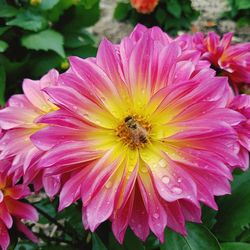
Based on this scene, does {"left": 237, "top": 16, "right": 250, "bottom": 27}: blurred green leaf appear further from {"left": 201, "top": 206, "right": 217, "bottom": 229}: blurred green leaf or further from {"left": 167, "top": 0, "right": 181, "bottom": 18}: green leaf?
{"left": 201, "top": 206, "right": 217, "bottom": 229}: blurred green leaf

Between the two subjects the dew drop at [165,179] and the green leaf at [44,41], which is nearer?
the dew drop at [165,179]

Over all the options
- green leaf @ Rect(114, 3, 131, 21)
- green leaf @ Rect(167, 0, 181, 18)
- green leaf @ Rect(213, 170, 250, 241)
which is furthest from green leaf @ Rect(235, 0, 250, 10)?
green leaf @ Rect(213, 170, 250, 241)

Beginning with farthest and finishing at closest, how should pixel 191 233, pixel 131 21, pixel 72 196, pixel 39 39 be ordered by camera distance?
pixel 131 21, pixel 39 39, pixel 191 233, pixel 72 196

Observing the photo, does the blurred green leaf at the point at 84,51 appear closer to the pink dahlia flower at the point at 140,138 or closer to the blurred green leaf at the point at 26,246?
the blurred green leaf at the point at 26,246

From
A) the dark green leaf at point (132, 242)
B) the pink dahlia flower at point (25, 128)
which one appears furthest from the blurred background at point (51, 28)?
the dark green leaf at point (132, 242)

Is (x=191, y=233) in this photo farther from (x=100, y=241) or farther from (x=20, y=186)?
(x=20, y=186)

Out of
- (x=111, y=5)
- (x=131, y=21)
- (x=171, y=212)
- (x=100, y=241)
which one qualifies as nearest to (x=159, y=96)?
(x=171, y=212)

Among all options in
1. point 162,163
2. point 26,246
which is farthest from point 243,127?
point 26,246
